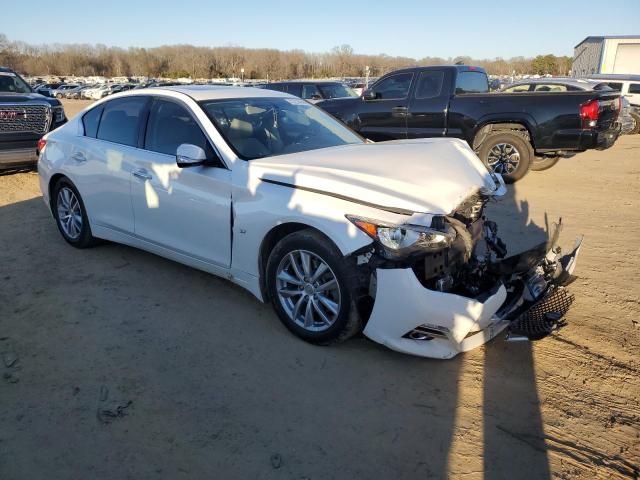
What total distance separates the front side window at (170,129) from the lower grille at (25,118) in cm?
588

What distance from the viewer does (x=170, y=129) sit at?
14.5 ft

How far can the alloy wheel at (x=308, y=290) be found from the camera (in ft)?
11.1

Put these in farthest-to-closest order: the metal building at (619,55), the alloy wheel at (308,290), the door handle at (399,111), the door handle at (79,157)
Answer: the metal building at (619,55), the door handle at (399,111), the door handle at (79,157), the alloy wheel at (308,290)

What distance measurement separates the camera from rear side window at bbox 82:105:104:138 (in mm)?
5168

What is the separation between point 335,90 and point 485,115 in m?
5.60

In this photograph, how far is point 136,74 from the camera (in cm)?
12088

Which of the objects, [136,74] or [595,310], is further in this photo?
[136,74]

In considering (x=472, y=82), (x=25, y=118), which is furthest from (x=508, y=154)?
(x=25, y=118)

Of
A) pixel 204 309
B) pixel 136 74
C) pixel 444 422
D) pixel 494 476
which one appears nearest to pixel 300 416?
pixel 444 422

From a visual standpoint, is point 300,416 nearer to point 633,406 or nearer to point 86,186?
point 633,406

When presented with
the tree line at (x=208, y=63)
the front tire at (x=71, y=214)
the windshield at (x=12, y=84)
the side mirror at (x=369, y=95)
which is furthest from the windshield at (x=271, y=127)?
the tree line at (x=208, y=63)

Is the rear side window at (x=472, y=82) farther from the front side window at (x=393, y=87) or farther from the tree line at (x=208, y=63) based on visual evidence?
the tree line at (x=208, y=63)

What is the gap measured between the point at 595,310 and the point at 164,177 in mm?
3601

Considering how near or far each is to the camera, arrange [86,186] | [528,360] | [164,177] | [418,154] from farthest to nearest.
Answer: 1. [86,186]
2. [164,177]
3. [418,154]
4. [528,360]
